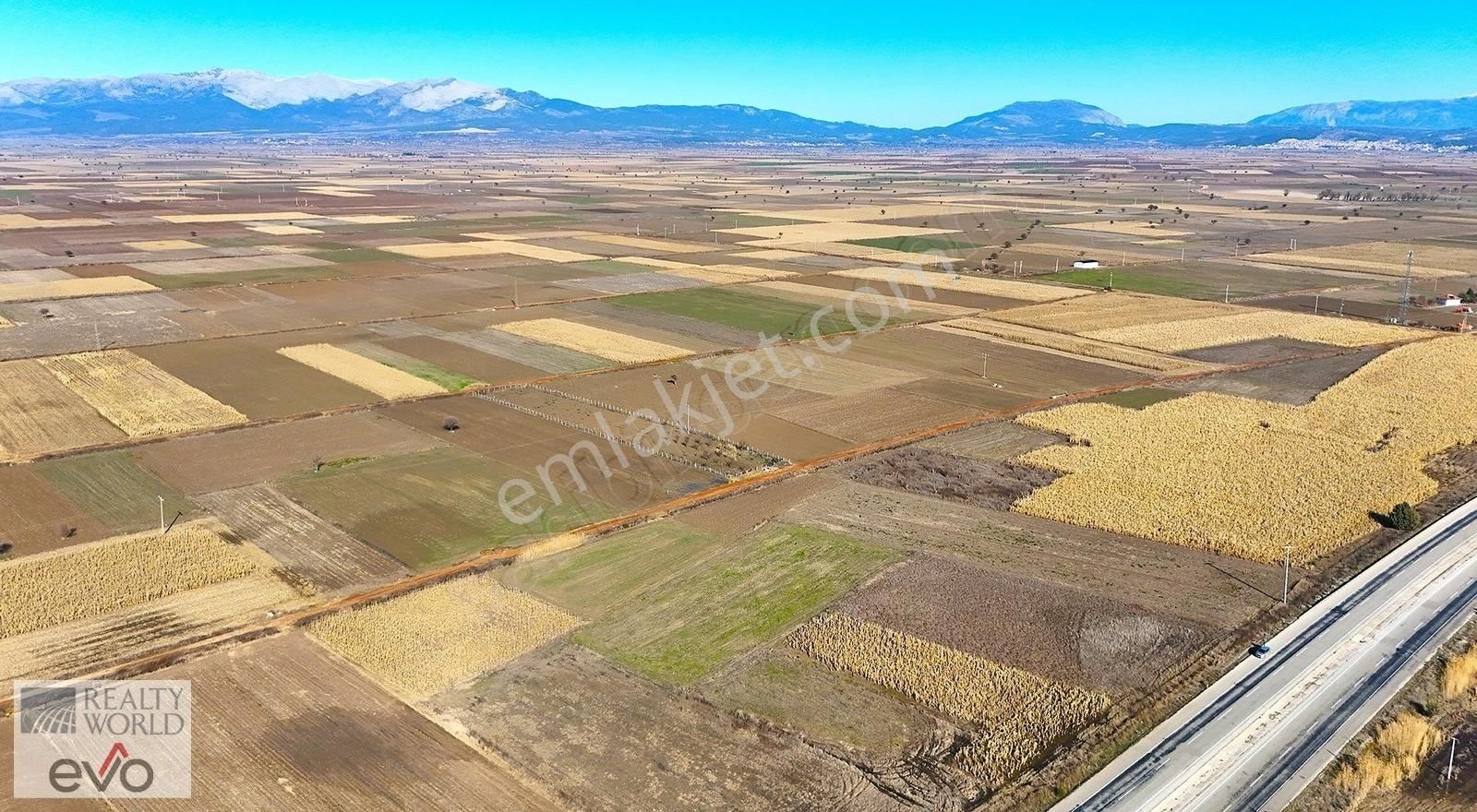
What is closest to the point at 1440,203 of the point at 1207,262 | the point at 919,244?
the point at 1207,262

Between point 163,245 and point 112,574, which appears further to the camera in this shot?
point 163,245

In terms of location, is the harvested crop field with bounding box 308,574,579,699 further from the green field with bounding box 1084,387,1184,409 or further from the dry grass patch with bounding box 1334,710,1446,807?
the green field with bounding box 1084,387,1184,409

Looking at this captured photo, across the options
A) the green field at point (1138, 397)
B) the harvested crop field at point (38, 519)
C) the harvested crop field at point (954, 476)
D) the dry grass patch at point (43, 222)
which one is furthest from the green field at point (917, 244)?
the dry grass patch at point (43, 222)

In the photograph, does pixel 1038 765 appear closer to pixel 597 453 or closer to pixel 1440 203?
pixel 597 453

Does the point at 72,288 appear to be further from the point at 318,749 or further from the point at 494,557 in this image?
the point at 318,749

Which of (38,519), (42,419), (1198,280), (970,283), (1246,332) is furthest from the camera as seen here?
(1198,280)

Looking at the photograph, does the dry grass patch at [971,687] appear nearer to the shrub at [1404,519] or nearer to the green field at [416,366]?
the shrub at [1404,519]

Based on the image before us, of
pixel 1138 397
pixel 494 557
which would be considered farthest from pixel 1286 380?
pixel 494 557
